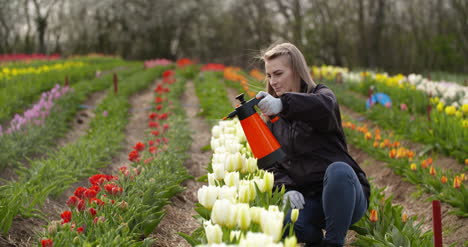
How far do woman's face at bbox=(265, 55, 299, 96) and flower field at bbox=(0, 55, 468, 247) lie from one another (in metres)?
0.30

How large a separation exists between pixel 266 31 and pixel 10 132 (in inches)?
931

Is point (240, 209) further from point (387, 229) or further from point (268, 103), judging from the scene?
point (387, 229)

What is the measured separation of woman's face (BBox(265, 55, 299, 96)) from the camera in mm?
2697

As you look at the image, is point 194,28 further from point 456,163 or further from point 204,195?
point 204,195

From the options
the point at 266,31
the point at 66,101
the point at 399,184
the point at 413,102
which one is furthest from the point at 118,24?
the point at 399,184

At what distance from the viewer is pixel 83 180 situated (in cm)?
418

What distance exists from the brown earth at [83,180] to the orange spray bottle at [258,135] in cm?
120

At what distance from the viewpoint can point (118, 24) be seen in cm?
2873

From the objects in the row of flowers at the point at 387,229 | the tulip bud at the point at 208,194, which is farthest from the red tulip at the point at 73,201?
the row of flowers at the point at 387,229

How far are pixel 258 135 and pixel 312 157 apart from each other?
415mm

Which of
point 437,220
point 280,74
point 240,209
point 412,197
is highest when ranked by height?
point 280,74

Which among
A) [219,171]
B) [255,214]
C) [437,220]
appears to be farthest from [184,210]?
[437,220]

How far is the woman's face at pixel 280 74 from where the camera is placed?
270 cm

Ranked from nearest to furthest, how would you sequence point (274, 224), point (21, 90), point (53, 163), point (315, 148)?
point (274, 224)
point (315, 148)
point (53, 163)
point (21, 90)
